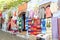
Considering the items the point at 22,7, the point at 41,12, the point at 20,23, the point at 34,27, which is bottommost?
the point at 34,27

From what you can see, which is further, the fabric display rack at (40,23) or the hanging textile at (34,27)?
the hanging textile at (34,27)

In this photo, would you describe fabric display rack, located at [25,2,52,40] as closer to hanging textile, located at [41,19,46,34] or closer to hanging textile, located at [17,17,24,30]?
hanging textile, located at [41,19,46,34]

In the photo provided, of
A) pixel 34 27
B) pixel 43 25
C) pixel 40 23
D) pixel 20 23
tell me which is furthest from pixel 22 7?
pixel 43 25

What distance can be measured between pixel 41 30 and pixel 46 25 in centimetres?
46

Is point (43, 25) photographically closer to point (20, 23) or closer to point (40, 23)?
point (40, 23)

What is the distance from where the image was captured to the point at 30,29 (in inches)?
209

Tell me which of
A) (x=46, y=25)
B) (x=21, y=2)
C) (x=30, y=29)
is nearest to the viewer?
(x=46, y=25)

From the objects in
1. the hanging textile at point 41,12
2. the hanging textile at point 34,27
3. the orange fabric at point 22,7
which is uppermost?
the orange fabric at point 22,7

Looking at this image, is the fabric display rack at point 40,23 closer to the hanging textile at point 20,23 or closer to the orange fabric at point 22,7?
the orange fabric at point 22,7

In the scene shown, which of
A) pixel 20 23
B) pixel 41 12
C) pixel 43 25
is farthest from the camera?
pixel 20 23

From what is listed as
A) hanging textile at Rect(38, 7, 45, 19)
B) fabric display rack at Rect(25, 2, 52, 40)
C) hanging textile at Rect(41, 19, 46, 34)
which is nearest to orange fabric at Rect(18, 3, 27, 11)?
fabric display rack at Rect(25, 2, 52, 40)

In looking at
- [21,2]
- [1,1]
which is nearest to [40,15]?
[21,2]

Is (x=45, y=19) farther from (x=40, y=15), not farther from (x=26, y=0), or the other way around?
(x=26, y=0)

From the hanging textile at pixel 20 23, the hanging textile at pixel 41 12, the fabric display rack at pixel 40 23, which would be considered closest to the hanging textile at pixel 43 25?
the fabric display rack at pixel 40 23
